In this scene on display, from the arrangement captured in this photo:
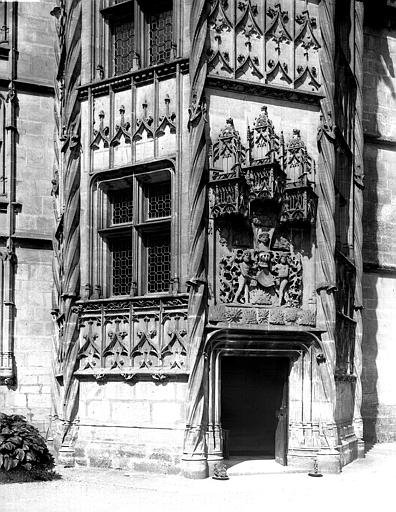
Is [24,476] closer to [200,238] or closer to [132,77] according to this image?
[200,238]

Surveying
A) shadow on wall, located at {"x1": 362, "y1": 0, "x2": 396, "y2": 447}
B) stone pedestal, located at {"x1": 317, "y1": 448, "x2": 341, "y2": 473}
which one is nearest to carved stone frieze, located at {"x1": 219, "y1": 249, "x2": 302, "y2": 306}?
stone pedestal, located at {"x1": 317, "y1": 448, "x2": 341, "y2": 473}

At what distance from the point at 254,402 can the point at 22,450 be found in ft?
14.2

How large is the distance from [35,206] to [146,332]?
5.41 m

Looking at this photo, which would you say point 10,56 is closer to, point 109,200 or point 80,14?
point 80,14

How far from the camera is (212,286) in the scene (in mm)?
14312

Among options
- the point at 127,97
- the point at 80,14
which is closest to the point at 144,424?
the point at 127,97

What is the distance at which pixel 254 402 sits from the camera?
15.5 m

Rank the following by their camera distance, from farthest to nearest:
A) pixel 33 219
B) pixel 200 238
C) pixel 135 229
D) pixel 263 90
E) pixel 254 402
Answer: pixel 33 219
pixel 254 402
pixel 135 229
pixel 263 90
pixel 200 238

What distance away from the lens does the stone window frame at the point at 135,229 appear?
15031 mm

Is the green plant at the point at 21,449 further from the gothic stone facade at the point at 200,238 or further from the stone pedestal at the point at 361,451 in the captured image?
the stone pedestal at the point at 361,451

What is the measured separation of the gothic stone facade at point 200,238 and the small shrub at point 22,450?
1.74 metres

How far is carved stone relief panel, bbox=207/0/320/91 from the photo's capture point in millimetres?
14859

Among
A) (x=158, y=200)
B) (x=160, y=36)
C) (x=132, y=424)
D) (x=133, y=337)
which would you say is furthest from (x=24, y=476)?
(x=160, y=36)

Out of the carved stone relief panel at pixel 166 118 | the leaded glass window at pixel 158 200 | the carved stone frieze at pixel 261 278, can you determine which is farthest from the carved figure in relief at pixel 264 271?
the carved stone relief panel at pixel 166 118
